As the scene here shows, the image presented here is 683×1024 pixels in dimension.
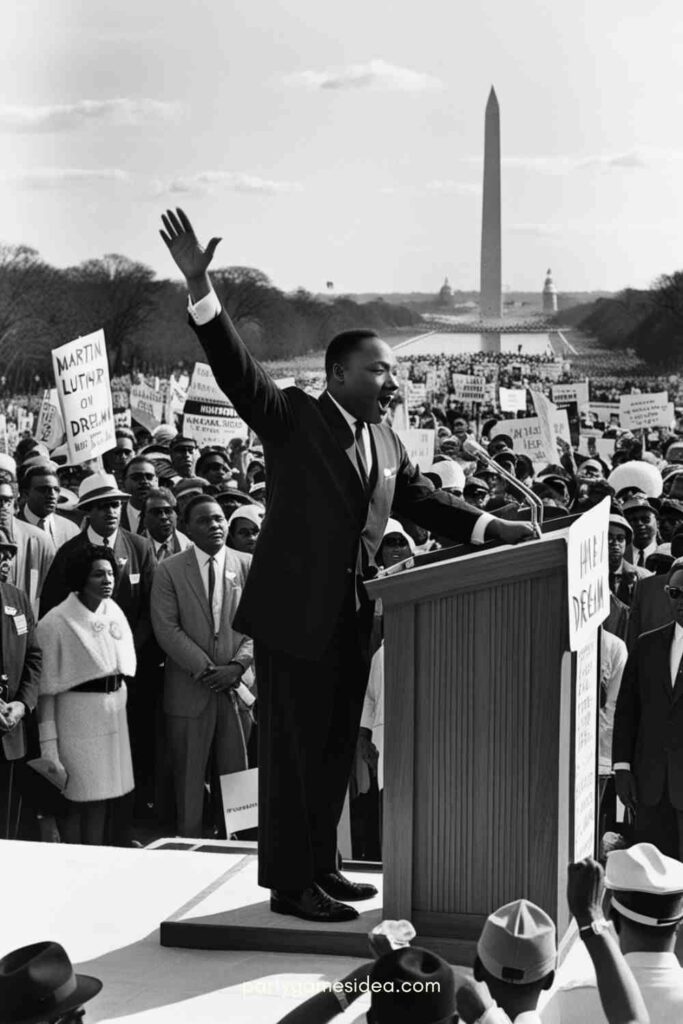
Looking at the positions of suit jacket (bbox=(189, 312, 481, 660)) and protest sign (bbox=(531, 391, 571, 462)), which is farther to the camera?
protest sign (bbox=(531, 391, 571, 462))

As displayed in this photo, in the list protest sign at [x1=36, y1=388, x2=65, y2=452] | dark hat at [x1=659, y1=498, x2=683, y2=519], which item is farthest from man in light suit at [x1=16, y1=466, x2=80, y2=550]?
protest sign at [x1=36, y1=388, x2=65, y2=452]

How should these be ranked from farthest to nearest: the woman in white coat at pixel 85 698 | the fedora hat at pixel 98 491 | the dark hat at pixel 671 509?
the dark hat at pixel 671 509
the fedora hat at pixel 98 491
the woman in white coat at pixel 85 698

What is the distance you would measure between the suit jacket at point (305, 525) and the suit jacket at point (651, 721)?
1828 mm

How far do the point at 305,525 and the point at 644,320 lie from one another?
211ft

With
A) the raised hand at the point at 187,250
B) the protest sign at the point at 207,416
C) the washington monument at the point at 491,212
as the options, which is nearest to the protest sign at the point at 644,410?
the protest sign at the point at 207,416

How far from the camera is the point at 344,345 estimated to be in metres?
4.01

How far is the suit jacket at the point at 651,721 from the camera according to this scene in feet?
17.9

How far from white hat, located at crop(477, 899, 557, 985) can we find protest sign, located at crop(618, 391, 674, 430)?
15.3m

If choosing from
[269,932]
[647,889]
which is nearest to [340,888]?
[269,932]

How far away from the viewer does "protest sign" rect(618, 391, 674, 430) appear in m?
17.7

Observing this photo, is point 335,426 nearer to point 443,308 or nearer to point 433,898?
point 433,898

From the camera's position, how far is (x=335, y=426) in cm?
404

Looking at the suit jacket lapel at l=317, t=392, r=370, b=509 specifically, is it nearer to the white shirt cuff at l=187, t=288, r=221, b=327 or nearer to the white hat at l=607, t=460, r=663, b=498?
the white shirt cuff at l=187, t=288, r=221, b=327

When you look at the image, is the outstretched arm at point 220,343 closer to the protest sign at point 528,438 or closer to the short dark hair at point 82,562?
the short dark hair at point 82,562
